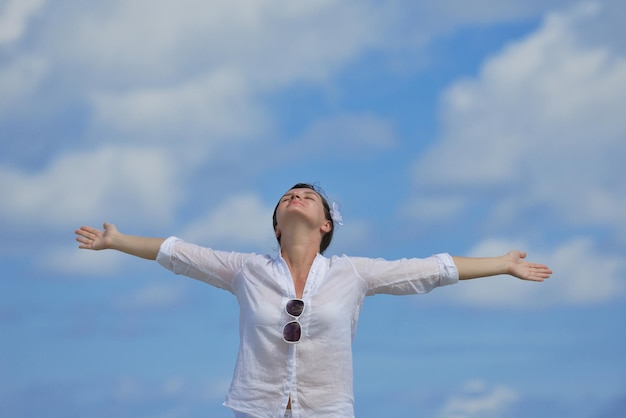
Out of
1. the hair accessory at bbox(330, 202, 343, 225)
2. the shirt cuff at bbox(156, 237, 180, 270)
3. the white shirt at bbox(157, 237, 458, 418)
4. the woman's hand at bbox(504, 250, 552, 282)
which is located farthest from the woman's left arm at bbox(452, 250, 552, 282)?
the shirt cuff at bbox(156, 237, 180, 270)

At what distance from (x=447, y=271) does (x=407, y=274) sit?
314 millimetres

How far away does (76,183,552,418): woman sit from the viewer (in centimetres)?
611

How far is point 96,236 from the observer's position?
696 cm

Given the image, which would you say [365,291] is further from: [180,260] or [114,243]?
[114,243]

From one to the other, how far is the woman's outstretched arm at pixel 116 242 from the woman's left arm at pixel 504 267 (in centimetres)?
246

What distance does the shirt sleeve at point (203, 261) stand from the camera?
21.7 ft

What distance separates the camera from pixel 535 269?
261 inches

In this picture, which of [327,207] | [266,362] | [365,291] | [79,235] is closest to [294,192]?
[327,207]

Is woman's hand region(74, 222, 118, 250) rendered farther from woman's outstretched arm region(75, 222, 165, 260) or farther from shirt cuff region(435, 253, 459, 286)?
shirt cuff region(435, 253, 459, 286)

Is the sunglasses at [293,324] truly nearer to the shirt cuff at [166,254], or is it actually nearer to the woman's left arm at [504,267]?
the shirt cuff at [166,254]

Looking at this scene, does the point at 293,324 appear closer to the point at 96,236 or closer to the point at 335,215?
the point at 335,215

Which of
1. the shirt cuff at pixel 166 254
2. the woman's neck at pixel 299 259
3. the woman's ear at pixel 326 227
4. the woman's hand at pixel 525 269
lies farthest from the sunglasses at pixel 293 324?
the woman's hand at pixel 525 269

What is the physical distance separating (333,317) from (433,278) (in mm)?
890

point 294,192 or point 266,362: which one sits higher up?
point 294,192
